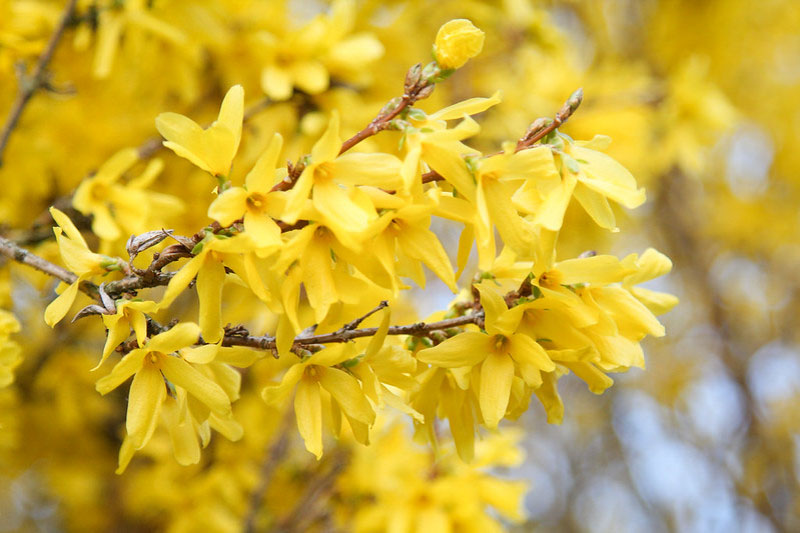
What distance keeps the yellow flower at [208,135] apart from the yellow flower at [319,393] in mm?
287

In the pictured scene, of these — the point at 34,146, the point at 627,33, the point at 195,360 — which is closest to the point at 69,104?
the point at 34,146

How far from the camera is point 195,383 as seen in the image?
95 centimetres

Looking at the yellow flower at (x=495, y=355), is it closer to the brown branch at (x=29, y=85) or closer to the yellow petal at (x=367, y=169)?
the yellow petal at (x=367, y=169)

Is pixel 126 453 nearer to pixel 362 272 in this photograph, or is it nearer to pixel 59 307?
A: pixel 59 307

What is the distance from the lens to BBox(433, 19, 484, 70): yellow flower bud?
96 centimetres

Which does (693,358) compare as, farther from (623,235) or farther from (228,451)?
(228,451)

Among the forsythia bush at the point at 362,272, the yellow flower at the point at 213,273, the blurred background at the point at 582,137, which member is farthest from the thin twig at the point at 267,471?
the yellow flower at the point at 213,273

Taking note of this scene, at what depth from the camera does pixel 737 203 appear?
496 cm

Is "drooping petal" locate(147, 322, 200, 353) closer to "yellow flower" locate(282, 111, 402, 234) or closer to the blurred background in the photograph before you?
"yellow flower" locate(282, 111, 402, 234)

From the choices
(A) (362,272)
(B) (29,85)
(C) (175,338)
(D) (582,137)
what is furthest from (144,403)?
(D) (582,137)

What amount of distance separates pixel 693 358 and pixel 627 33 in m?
2.21

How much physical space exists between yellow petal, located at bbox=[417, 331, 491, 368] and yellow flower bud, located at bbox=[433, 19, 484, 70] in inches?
14.4

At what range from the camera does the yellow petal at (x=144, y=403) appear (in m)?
0.95

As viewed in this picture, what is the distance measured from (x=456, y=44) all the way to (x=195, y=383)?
22.4 inches
